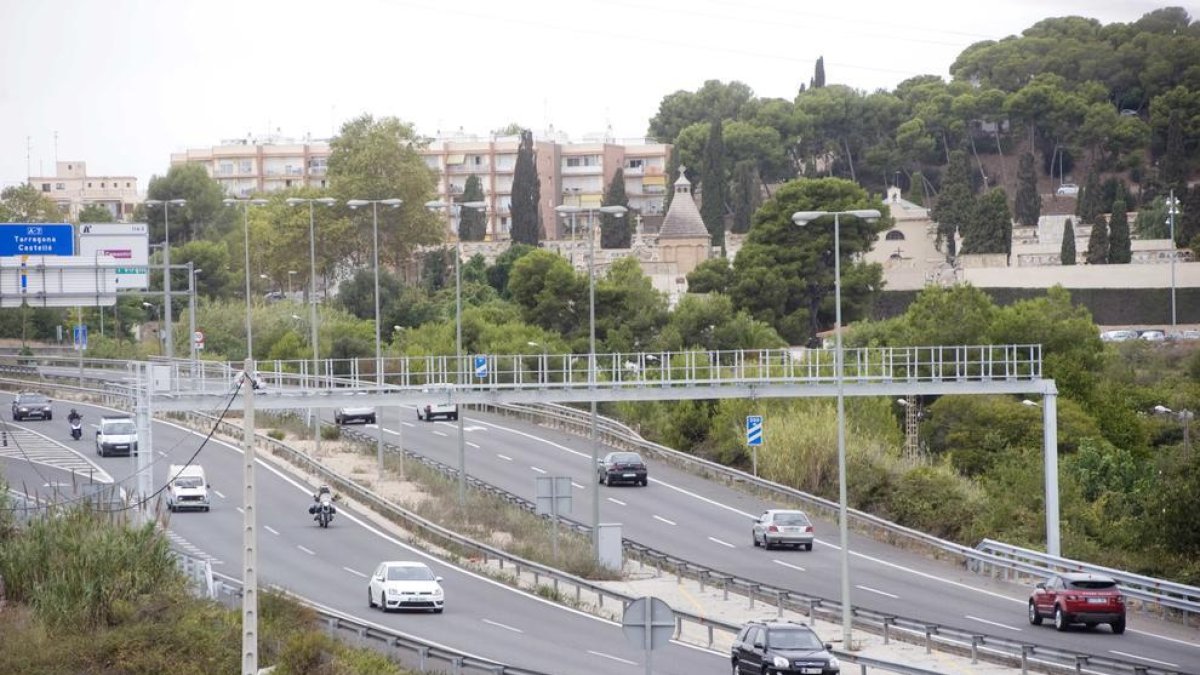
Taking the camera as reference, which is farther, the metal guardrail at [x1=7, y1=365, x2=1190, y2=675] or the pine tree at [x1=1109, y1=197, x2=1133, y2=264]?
the pine tree at [x1=1109, y1=197, x2=1133, y2=264]

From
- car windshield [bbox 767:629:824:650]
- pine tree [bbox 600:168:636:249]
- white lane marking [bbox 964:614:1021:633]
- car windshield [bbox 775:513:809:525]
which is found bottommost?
white lane marking [bbox 964:614:1021:633]

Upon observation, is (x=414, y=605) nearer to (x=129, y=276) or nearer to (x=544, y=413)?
(x=129, y=276)

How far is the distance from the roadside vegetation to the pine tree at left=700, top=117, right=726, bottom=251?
10823 centimetres

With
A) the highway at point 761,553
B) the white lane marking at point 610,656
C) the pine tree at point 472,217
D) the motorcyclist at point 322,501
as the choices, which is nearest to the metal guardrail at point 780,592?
the highway at point 761,553

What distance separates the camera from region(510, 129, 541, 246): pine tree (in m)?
143

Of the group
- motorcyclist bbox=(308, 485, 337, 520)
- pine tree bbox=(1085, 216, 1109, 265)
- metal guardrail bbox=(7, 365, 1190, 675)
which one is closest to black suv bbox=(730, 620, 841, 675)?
metal guardrail bbox=(7, 365, 1190, 675)

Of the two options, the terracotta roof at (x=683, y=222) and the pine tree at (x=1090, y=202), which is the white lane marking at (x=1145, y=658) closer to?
the terracotta roof at (x=683, y=222)

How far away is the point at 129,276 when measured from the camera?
199 ft

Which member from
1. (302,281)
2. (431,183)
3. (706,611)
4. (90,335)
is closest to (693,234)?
(431,183)

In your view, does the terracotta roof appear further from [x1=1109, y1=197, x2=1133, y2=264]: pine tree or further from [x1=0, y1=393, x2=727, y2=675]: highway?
[x1=0, y1=393, x2=727, y2=675]: highway

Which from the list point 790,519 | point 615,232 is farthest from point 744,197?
point 790,519

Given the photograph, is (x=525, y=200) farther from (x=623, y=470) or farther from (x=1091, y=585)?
(x=1091, y=585)

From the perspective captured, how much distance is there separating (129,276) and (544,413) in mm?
24800

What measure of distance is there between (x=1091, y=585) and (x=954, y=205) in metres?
109
